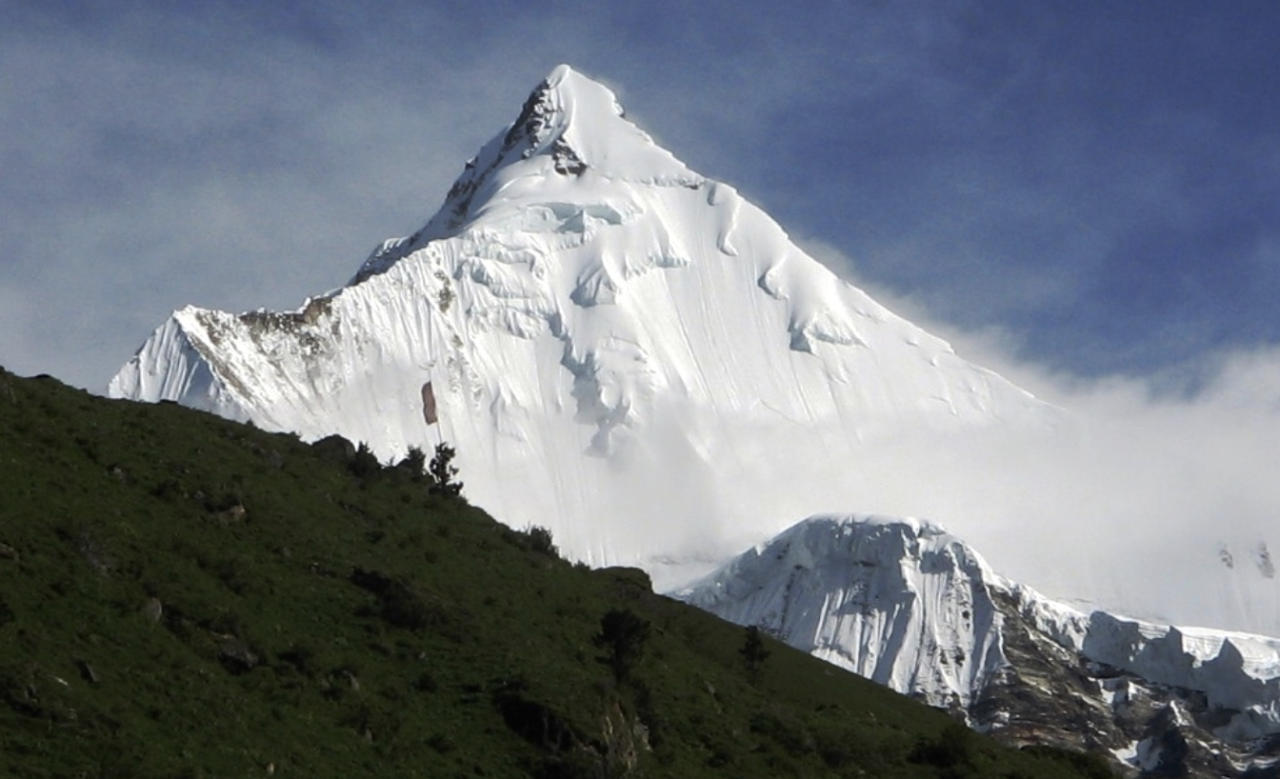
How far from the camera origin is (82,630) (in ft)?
167

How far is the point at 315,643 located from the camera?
59250 millimetres

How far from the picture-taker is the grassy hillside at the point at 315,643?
49.0 meters

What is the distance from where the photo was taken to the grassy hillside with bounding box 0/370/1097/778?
161ft

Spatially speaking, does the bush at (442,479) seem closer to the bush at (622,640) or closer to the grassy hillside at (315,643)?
the grassy hillside at (315,643)

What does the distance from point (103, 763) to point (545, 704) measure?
17.2 m

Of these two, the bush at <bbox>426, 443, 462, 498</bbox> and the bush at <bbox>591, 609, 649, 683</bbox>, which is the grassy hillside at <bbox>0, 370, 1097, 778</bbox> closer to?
the bush at <bbox>591, 609, 649, 683</bbox>

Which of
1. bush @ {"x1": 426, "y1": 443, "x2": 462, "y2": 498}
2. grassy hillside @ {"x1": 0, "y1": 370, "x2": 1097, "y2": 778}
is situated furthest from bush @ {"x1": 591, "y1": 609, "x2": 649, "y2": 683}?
bush @ {"x1": 426, "y1": 443, "x2": 462, "y2": 498}

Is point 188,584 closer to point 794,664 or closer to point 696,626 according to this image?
point 696,626

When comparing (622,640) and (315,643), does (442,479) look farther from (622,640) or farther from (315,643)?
(315,643)

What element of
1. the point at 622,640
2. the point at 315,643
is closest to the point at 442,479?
the point at 622,640

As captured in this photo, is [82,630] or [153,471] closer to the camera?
[82,630]

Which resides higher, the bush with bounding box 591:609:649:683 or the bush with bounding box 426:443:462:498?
the bush with bounding box 426:443:462:498

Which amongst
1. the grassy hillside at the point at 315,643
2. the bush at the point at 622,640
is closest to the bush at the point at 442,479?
the grassy hillside at the point at 315,643

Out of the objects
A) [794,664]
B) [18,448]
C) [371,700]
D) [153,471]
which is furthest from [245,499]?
[794,664]
